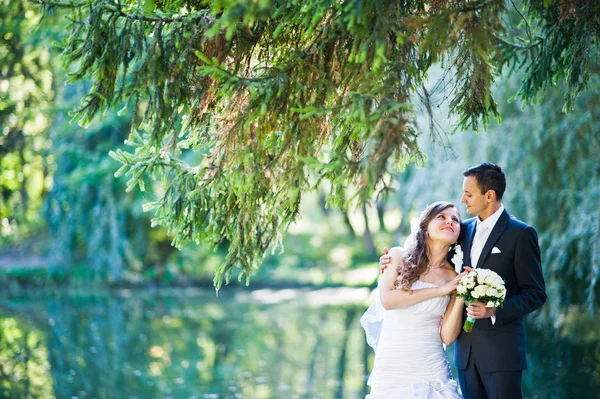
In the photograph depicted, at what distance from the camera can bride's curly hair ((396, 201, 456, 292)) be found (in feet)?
13.6

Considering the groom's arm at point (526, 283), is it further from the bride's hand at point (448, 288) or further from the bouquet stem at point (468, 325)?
the bride's hand at point (448, 288)

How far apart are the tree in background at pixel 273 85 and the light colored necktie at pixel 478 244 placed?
562mm

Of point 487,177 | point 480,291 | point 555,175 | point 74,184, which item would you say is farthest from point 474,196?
point 74,184

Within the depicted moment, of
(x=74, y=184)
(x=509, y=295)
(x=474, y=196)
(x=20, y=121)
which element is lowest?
(x=509, y=295)

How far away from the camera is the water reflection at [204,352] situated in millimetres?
8133

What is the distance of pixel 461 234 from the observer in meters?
4.41

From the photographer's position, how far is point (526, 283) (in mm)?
4047

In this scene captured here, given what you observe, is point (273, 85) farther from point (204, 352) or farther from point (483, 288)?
point (204, 352)

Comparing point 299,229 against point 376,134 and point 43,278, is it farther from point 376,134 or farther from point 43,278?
point 376,134

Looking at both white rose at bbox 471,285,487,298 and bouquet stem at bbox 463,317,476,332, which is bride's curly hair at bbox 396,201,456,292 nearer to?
bouquet stem at bbox 463,317,476,332

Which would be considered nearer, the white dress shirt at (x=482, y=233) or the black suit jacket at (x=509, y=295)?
the black suit jacket at (x=509, y=295)

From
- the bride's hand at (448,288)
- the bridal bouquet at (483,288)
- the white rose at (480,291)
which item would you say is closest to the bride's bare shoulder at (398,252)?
the bride's hand at (448,288)

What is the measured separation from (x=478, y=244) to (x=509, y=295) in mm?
331

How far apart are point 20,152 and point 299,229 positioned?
1196 centimetres
